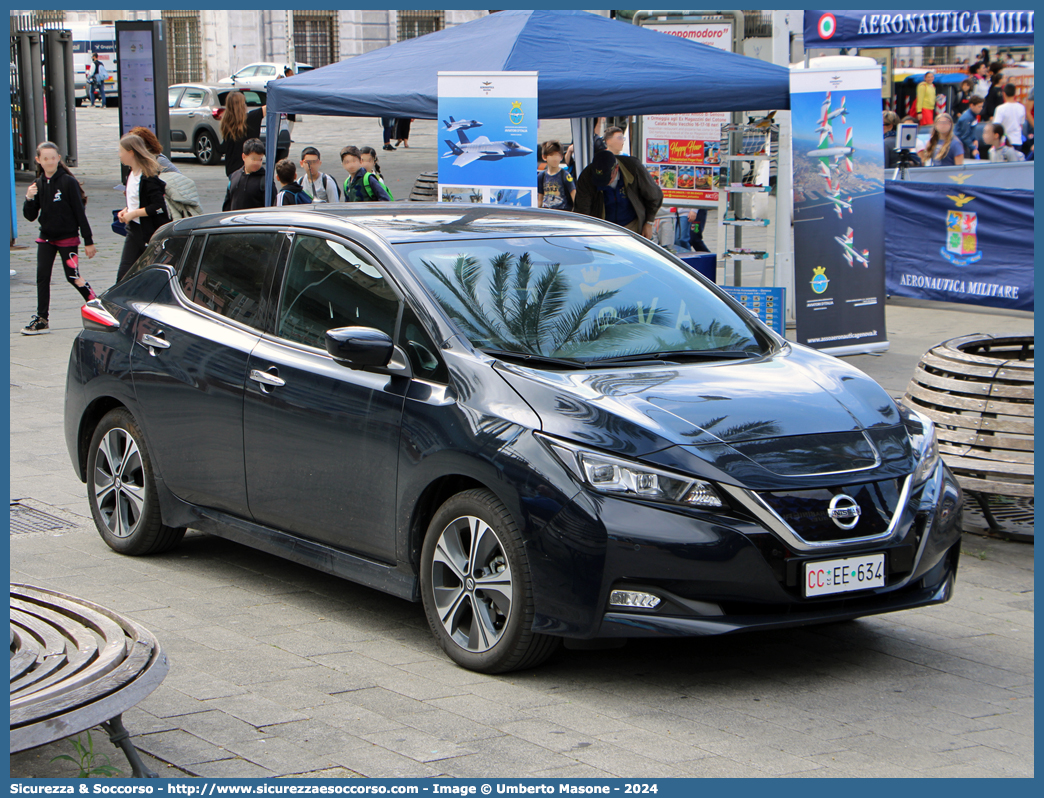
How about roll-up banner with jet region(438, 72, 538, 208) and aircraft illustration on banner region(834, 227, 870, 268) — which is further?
aircraft illustration on banner region(834, 227, 870, 268)

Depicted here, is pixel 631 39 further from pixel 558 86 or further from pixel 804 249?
pixel 804 249

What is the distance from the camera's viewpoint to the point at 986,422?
6723 mm

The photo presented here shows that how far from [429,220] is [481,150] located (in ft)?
17.0

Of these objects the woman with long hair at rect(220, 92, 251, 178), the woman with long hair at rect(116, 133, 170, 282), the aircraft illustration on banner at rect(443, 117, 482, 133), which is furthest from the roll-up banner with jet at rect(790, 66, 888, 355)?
the woman with long hair at rect(220, 92, 251, 178)

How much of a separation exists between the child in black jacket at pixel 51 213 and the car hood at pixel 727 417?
8.87 m

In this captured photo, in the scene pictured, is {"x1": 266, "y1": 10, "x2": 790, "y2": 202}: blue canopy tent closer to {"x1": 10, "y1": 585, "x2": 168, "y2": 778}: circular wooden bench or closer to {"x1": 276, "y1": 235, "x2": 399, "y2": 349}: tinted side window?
{"x1": 276, "y1": 235, "x2": 399, "y2": 349}: tinted side window

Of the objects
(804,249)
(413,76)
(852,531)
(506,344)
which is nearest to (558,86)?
(413,76)

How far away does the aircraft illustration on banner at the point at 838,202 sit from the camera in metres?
12.0

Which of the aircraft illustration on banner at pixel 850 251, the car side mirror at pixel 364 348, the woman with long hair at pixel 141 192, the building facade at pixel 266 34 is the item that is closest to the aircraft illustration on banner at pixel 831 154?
the aircraft illustration on banner at pixel 850 251

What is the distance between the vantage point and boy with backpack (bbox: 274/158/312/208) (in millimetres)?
12342

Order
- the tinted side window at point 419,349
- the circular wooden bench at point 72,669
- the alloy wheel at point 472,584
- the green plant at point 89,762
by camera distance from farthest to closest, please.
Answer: the tinted side window at point 419,349
the alloy wheel at point 472,584
the green plant at point 89,762
the circular wooden bench at point 72,669

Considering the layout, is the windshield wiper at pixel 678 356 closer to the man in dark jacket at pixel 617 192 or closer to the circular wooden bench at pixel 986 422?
the circular wooden bench at pixel 986 422

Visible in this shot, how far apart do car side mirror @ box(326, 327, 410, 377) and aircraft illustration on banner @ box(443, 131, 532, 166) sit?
5889mm
